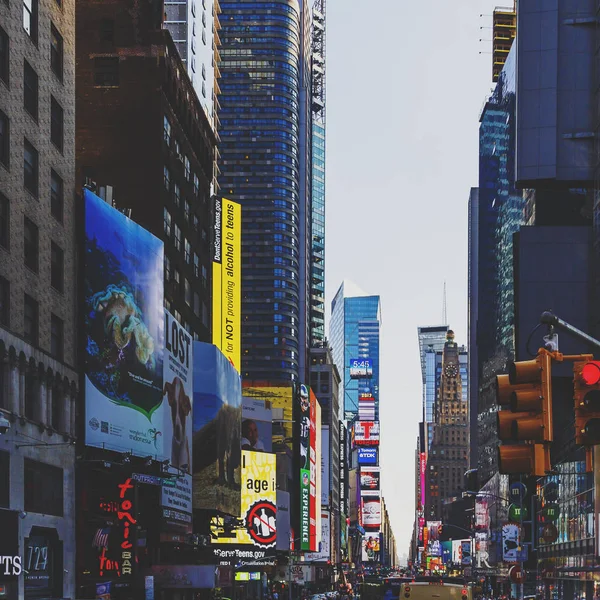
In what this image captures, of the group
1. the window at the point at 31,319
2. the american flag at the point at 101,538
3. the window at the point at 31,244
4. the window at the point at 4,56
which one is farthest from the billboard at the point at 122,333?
the window at the point at 4,56

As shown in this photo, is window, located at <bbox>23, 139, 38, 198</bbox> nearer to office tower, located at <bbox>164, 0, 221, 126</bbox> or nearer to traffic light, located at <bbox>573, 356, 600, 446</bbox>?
traffic light, located at <bbox>573, 356, 600, 446</bbox>

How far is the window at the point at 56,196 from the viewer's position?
56.2 m

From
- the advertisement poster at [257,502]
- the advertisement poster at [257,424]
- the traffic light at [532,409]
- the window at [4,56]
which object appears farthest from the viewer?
the advertisement poster at [257,424]

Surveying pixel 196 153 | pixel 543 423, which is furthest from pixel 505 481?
pixel 543 423

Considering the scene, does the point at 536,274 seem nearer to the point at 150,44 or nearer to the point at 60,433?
the point at 150,44

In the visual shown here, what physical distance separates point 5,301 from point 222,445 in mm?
44601

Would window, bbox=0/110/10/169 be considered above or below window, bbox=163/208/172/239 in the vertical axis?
below

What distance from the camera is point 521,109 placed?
108 meters

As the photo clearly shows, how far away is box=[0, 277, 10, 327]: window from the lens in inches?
1913

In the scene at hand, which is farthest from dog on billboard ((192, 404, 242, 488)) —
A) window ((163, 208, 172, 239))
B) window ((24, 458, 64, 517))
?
window ((24, 458, 64, 517))

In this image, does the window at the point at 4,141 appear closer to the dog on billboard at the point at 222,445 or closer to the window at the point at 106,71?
the window at the point at 106,71

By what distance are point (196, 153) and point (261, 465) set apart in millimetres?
38672

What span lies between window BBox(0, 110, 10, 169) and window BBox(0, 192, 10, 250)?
138 cm

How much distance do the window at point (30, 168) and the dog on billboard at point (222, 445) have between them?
3677cm
